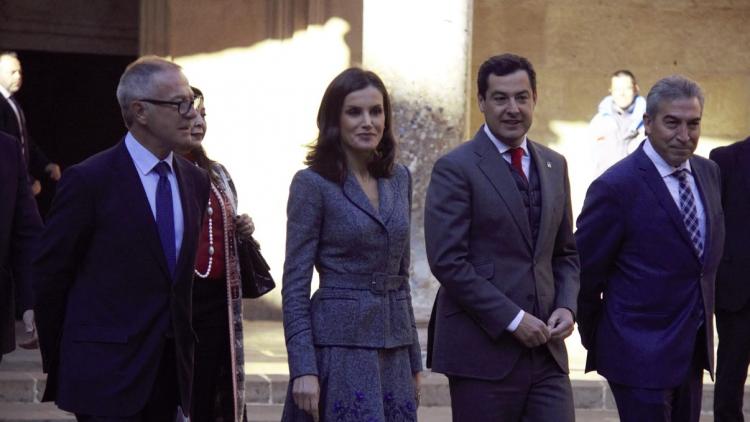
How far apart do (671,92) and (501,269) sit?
1.01 meters

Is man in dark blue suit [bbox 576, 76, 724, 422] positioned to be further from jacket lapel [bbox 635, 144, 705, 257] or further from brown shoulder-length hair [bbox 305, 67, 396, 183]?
brown shoulder-length hair [bbox 305, 67, 396, 183]

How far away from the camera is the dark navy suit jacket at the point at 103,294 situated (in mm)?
4836

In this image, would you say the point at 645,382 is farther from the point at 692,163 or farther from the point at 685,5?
the point at 685,5

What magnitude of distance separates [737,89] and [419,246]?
13.4 ft

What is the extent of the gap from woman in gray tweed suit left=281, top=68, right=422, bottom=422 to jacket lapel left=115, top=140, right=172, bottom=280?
43 cm

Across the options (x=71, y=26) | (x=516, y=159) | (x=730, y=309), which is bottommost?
(x=730, y=309)

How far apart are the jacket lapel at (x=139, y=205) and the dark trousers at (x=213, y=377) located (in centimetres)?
137

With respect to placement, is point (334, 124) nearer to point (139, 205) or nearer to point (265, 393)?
point (139, 205)

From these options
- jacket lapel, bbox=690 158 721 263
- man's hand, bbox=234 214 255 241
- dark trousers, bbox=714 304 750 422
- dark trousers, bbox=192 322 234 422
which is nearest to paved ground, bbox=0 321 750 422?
dark trousers, bbox=714 304 750 422

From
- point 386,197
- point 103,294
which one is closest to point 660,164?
point 386,197

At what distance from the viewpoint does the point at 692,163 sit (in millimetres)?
5926

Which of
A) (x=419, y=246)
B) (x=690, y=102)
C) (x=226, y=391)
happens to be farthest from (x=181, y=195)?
(x=419, y=246)

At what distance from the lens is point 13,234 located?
21.3 feet

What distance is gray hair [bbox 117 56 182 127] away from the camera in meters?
5.02
